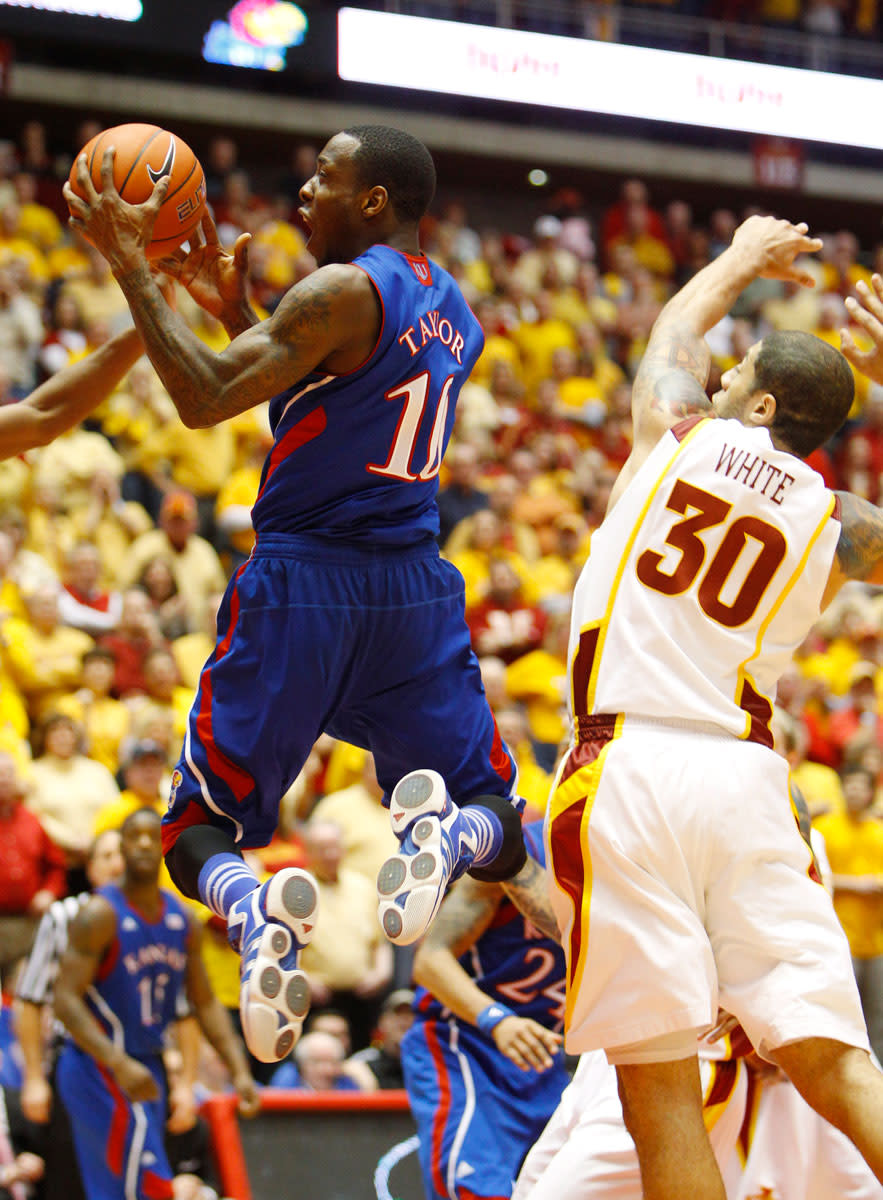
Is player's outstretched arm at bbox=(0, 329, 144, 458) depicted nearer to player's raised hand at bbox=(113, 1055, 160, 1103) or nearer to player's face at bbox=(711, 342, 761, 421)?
player's face at bbox=(711, 342, 761, 421)

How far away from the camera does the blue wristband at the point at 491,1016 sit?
512 centimetres

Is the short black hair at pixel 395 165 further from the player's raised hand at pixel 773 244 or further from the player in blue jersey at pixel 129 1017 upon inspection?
the player in blue jersey at pixel 129 1017

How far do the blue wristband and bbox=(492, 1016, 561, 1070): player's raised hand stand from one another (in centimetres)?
4

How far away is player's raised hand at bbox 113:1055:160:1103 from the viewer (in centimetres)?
673

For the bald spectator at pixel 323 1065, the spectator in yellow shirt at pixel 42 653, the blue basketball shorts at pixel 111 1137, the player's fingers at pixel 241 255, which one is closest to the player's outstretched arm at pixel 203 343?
the player's fingers at pixel 241 255

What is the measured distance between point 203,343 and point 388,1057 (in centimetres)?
493

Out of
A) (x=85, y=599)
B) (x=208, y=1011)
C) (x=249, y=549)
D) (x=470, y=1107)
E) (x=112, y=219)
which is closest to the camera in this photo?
(x=112, y=219)

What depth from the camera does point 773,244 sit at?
184 inches

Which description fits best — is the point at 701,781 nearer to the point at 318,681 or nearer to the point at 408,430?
the point at 318,681

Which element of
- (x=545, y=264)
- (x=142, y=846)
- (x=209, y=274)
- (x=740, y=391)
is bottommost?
(x=142, y=846)

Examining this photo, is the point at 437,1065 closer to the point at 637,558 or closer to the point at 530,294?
the point at 637,558

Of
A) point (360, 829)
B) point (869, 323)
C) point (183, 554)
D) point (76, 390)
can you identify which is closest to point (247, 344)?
point (76, 390)

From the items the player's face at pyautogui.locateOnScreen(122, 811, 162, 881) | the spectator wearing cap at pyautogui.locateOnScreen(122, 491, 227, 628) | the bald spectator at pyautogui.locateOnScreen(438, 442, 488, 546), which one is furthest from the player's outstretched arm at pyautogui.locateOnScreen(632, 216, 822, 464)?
the bald spectator at pyautogui.locateOnScreen(438, 442, 488, 546)

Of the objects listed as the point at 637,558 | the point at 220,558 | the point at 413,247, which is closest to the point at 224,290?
the point at 413,247
